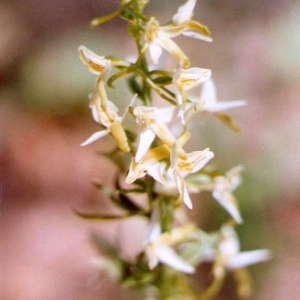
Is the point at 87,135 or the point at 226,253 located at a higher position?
the point at 226,253

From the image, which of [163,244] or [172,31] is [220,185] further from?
[172,31]

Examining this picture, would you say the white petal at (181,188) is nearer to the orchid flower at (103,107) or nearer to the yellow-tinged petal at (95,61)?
the orchid flower at (103,107)

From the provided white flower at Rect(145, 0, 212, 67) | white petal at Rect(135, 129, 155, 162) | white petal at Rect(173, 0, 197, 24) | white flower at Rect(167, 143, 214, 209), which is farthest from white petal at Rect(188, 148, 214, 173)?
white petal at Rect(173, 0, 197, 24)

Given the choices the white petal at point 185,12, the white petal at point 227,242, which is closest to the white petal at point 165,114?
the white petal at point 185,12

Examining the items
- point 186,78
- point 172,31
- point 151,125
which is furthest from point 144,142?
point 172,31

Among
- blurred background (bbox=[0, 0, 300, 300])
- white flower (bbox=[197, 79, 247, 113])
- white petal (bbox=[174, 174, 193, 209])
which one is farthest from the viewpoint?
blurred background (bbox=[0, 0, 300, 300])

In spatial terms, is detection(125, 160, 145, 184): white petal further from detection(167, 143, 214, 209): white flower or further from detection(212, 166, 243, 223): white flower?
detection(212, 166, 243, 223): white flower

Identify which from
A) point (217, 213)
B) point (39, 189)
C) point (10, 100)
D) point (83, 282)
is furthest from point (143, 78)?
point (10, 100)
